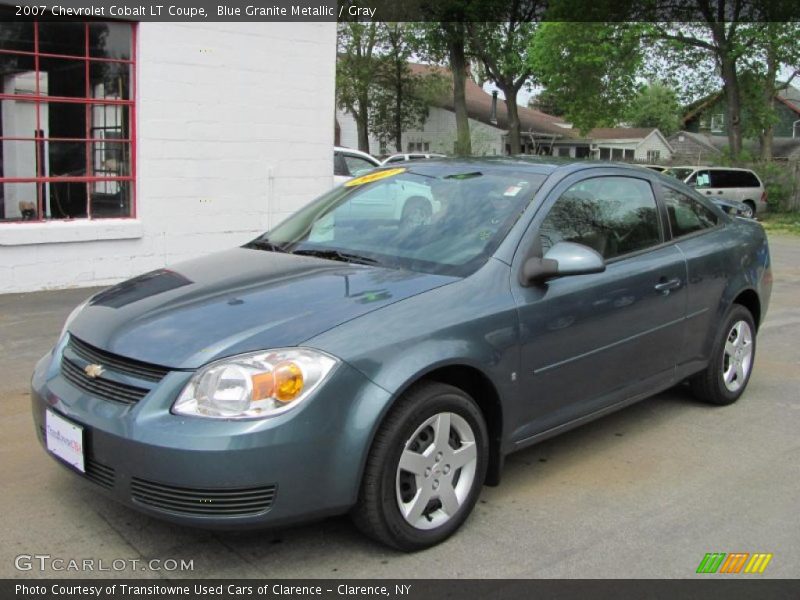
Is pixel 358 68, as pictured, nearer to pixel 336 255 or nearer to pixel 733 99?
pixel 733 99

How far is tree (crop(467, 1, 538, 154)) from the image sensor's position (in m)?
38.0

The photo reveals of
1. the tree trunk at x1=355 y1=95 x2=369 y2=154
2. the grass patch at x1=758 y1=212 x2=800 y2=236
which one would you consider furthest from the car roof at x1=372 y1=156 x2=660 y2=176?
the tree trunk at x1=355 y1=95 x2=369 y2=154

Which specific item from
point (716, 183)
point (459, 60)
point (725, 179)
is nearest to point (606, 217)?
point (716, 183)

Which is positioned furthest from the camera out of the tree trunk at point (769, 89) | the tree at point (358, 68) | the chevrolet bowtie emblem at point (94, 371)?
the tree at point (358, 68)

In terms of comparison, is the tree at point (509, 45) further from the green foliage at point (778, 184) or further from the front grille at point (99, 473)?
the front grille at point (99, 473)

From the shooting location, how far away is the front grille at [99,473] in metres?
3.06

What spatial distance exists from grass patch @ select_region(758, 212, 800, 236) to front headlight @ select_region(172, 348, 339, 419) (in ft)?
68.3

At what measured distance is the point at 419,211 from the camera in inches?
165

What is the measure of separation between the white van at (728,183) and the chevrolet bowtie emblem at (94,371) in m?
22.7

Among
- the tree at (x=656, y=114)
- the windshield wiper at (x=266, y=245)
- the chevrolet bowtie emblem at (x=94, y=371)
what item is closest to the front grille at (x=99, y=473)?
the chevrolet bowtie emblem at (x=94, y=371)

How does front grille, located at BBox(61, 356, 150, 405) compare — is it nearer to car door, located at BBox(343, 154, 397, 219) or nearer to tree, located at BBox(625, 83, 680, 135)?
car door, located at BBox(343, 154, 397, 219)

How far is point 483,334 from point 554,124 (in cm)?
5189
